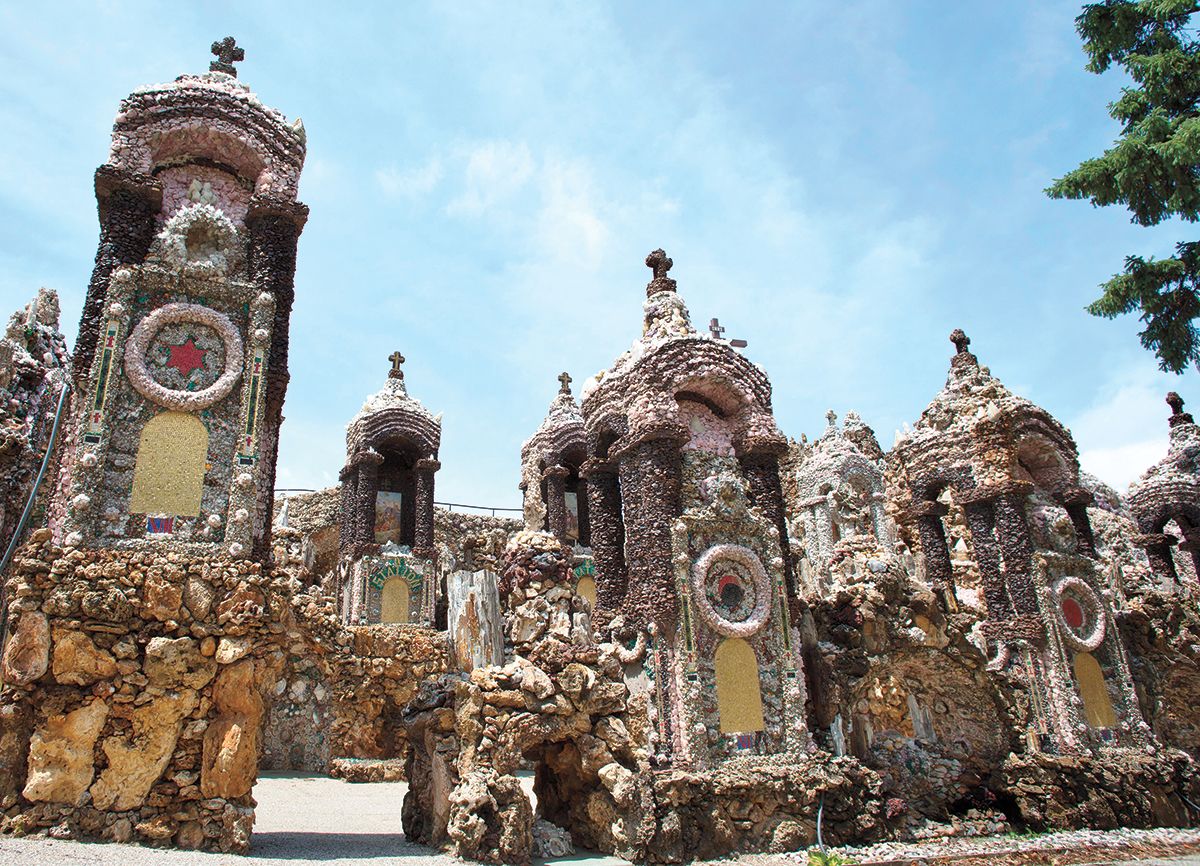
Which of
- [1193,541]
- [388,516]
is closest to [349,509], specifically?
[388,516]

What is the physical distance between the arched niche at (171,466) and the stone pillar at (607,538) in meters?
6.36

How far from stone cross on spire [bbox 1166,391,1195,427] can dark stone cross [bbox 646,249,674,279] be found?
15.2 m

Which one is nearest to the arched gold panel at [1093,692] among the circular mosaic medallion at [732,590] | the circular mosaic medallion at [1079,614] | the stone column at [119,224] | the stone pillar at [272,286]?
the circular mosaic medallion at [1079,614]

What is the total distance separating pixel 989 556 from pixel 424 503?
11594 mm

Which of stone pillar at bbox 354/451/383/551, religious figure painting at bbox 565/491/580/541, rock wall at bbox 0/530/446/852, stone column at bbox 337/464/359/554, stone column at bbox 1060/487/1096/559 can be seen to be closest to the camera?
rock wall at bbox 0/530/446/852

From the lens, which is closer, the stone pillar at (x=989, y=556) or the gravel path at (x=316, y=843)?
the gravel path at (x=316, y=843)

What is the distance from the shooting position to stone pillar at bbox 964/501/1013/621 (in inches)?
639

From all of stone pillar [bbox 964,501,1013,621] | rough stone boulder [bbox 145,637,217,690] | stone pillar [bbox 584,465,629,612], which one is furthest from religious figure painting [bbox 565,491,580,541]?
rough stone boulder [bbox 145,637,217,690]

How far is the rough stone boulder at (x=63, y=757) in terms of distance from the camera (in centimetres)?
739

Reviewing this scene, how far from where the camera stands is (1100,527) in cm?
2675

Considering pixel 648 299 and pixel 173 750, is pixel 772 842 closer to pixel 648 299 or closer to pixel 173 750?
pixel 173 750

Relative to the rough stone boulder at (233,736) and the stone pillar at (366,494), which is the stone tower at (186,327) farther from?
the stone pillar at (366,494)

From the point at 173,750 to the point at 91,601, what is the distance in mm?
1535

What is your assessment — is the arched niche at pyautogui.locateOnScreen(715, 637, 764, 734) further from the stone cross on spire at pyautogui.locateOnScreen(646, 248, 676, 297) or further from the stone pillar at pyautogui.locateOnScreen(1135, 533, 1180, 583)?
the stone pillar at pyautogui.locateOnScreen(1135, 533, 1180, 583)
